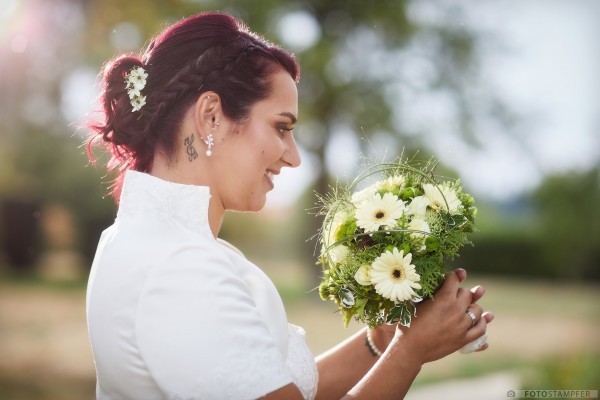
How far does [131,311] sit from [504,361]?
8882mm

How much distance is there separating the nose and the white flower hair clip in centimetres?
44

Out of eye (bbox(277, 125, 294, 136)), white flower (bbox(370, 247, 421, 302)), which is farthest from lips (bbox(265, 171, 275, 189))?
white flower (bbox(370, 247, 421, 302))

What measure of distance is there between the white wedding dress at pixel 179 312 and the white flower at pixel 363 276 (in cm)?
32

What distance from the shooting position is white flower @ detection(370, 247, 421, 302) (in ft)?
6.34

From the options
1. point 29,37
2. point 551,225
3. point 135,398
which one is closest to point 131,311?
point 135,398

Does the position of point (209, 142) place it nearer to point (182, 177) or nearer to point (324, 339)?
point (182, 177)

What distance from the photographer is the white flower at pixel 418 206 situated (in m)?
2.13

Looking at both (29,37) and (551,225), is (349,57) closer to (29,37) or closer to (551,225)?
(29,37)

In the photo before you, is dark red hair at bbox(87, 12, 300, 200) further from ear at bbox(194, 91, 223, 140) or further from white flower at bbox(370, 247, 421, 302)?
white flower at bbox(370, 247, 421, 302)

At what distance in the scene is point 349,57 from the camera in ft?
57.2

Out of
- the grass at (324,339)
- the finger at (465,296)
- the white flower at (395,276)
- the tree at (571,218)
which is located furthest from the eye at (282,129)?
the tree at (571,218)

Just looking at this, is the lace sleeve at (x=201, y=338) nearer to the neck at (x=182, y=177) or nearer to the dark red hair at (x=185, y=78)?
the neck at (x=182, y=177)

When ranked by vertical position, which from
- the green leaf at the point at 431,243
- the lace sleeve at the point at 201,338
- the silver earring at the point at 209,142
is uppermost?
the silver earring at the point at 209,142

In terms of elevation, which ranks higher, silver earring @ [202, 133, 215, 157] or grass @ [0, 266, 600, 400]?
grass @ [0, 266, 600, 400]
